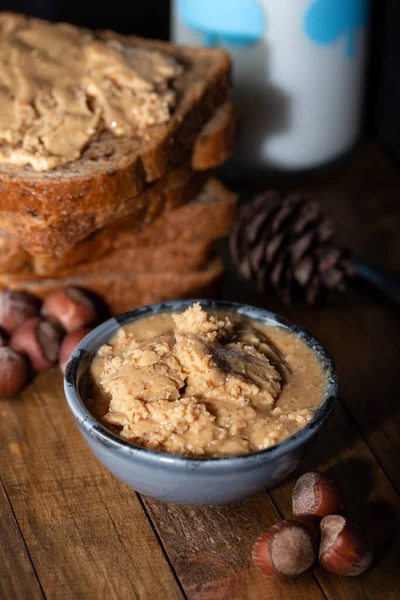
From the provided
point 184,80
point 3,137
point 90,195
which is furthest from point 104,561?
point 184,80

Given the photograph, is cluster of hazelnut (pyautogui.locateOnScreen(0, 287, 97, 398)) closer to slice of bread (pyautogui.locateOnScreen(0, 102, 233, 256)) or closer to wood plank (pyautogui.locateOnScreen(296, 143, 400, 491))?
slice of bread (pyautogui.locateOnScreen(0, 102, 233, 256))

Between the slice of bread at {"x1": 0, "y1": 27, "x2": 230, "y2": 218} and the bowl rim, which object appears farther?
the slice of bread at {"x1": 0, "y1": 27, "x2": 230, "y2": 218}

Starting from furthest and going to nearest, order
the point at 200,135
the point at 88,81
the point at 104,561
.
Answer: the point at 200,135 < the point at 88,81 < the point at 104,561

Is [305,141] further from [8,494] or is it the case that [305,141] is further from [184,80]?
[8,494]

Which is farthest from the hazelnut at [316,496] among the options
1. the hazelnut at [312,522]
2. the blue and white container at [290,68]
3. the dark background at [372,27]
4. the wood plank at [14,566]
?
the dark background at [372,27]

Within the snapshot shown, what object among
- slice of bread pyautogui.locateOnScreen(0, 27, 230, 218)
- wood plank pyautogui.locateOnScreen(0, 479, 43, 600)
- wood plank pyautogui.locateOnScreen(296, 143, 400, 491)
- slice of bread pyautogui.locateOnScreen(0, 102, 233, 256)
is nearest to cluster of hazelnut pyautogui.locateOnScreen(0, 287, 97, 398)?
slice of bread pyautogui.locateOnScreen(0, 102, 233, 256)

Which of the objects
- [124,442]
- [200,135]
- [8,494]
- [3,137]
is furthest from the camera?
[200,135]
